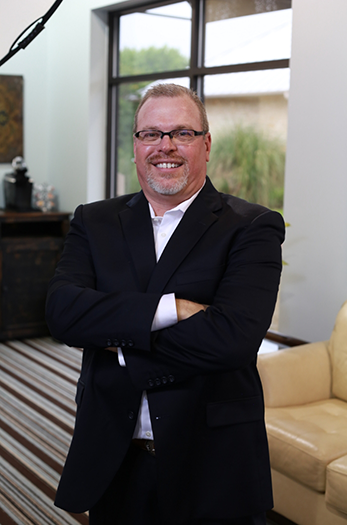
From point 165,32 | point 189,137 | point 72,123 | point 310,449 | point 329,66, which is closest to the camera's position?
point 189,137

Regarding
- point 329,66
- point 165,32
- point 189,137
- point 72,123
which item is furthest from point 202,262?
point 72,123

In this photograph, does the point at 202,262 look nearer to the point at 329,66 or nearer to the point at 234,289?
the point at 234,289

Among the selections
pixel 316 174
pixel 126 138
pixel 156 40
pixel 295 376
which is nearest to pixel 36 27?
pixel 295 376

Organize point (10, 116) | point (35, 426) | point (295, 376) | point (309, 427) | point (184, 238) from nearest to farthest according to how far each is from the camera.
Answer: point (184, 238) < point (309, 427) < point (295, 376) < point (35, 426) < point (10, 116)

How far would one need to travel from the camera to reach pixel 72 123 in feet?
17.8

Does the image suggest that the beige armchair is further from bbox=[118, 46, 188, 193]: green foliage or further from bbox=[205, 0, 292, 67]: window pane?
bbox=[118, 46, 188, 193]: green foliage

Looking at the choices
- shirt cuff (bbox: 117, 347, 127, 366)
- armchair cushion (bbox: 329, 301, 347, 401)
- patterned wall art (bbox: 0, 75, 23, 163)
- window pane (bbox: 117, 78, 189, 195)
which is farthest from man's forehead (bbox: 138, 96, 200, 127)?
patterned wall art (bbox: 0, 75, 23, 163)

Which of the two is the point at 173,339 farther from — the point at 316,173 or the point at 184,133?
the point at 316,173

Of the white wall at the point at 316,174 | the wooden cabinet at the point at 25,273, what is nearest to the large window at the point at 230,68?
the white wall at the point at 316,174

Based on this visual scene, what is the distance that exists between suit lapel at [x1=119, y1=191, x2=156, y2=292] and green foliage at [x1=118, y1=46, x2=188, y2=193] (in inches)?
132

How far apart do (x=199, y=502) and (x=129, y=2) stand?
4373mm

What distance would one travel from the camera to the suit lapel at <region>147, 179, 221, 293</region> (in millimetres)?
1428

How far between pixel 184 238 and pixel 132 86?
4.03m

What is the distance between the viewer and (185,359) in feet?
4.37
